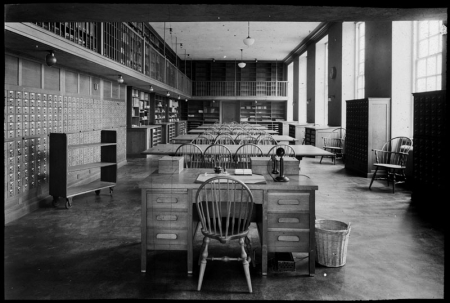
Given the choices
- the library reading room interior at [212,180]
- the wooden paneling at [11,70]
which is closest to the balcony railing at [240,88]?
the library reading room interior at [212,180]

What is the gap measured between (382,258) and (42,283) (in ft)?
8.65

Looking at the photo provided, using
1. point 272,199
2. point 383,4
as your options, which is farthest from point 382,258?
point 383,4

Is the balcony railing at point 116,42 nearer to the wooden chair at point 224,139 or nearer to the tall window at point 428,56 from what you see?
the wooden chair at point 224,139

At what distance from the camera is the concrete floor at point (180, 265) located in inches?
101

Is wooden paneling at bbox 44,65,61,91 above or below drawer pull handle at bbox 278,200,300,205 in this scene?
above

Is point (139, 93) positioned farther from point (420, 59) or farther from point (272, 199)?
point (272, 199)

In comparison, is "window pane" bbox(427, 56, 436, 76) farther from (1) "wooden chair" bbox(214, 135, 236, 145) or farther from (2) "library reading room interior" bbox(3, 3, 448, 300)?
(1) "wooden chair" bbox(214, 135, 236, 145)

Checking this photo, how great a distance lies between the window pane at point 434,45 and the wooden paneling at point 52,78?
6.13 meters

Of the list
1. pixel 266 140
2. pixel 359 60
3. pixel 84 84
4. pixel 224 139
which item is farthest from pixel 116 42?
pixel 359 60

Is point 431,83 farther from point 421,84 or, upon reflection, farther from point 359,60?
point 359,60

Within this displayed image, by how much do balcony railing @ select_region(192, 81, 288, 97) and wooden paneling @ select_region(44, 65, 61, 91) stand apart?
1179cm

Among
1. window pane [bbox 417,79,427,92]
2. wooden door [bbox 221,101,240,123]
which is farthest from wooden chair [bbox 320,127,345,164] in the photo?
wooden door [bbox 221,101,240,123]

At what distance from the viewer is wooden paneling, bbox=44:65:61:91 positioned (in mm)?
5359

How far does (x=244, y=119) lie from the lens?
1825 centimetres
